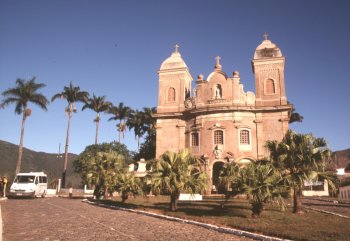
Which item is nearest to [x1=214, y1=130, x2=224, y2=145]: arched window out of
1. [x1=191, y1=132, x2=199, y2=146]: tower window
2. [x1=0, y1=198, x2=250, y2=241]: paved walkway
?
[x1=191, y1=132, x2=199, y2=146]: tower window

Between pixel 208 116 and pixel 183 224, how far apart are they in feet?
70.7

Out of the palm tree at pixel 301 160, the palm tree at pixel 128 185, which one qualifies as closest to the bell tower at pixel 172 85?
the palm tree at pixel 128 185

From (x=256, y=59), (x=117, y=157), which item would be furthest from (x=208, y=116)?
(x=117, y=157)

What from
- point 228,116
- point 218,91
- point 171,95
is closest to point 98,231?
point 228,116

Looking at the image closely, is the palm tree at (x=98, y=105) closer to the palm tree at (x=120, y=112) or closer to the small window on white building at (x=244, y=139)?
the palm tree at (x=120, y=112)

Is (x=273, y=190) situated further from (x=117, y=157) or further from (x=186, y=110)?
(x=186, y=110)

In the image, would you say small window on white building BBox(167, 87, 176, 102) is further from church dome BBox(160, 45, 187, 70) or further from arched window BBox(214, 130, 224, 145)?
arched window BBox(214, 130, 224, 145)

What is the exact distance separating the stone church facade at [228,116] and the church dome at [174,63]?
2.20m

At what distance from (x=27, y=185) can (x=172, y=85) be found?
19029 mm

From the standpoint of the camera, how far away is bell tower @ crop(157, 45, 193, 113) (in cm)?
3688

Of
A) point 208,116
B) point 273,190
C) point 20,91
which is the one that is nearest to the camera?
point 273,190

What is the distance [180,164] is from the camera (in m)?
16.4

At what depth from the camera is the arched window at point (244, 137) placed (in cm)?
3222

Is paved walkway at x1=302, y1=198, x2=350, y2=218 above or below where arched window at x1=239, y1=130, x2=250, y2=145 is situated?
below
